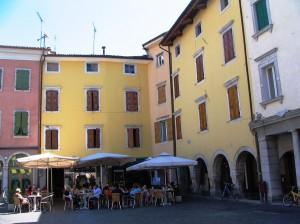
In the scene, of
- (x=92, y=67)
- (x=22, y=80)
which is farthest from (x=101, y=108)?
(x=22, y=80)

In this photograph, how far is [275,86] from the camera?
16.3m

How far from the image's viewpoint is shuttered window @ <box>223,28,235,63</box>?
1941 centimetres

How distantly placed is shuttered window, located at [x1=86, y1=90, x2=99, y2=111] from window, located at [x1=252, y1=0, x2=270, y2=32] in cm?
1471

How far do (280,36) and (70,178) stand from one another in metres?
18.9

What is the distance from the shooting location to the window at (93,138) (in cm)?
2866

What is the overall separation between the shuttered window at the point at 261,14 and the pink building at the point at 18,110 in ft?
53.3

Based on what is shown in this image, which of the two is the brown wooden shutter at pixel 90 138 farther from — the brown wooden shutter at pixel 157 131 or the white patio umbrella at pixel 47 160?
the white patio umbrella at pixel 47 160

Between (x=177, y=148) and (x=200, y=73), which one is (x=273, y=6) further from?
(x=177, y=148)

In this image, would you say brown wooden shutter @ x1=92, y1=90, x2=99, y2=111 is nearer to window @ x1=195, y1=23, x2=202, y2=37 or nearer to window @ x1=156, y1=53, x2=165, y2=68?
window @ x1=156, y1=53, x2=165, y2=68

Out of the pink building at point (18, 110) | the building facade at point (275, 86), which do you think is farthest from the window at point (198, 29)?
the pink building at point (18, 110)

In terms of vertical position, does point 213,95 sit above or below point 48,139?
above

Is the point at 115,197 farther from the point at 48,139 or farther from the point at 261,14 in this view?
the point at 48,139

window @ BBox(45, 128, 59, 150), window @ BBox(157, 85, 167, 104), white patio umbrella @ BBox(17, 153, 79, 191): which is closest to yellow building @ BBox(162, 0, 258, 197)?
window @ BBox(157, 85, 167, 104)

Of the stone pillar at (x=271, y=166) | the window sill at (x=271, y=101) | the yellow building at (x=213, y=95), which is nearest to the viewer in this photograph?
the window sill at (x=271, y=101)
